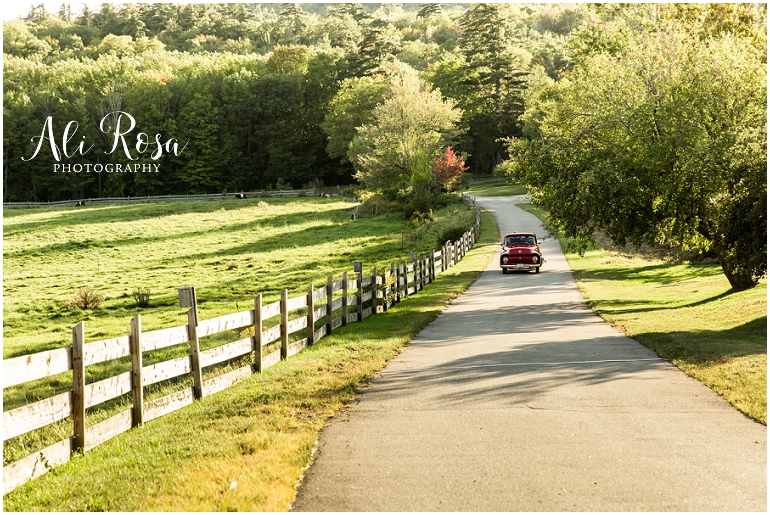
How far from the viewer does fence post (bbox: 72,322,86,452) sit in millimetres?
7277

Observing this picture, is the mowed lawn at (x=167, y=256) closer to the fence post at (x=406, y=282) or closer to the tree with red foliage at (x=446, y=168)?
the tree with red foliage at (x=446, y=168)

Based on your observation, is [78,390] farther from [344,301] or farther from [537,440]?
[344,301]

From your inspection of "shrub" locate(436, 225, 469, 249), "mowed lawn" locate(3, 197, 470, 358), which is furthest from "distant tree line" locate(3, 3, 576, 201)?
"shrub" locate(436, 225, 469, 249)

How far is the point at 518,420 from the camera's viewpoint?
8438 millimetres

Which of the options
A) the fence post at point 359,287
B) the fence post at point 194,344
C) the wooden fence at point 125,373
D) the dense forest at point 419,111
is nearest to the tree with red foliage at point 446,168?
the dense forest at point 419,111

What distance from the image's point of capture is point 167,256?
39.9 metres

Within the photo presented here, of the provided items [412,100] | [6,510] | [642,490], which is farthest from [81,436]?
[412,100]

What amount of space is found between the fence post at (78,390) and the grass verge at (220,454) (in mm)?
201

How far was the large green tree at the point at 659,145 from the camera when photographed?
1895 cm

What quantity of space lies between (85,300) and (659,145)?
19.1 m

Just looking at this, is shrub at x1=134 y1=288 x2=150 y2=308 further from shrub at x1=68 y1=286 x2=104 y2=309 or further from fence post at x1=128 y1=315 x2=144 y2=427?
fence post at x1=128 y1=315 x2=144 y2=427

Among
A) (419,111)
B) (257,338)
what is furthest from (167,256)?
(419,111)

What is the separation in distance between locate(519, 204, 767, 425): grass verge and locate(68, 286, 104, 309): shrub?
54.4 ft

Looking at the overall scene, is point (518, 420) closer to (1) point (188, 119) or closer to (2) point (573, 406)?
(2) point (573, 406)
